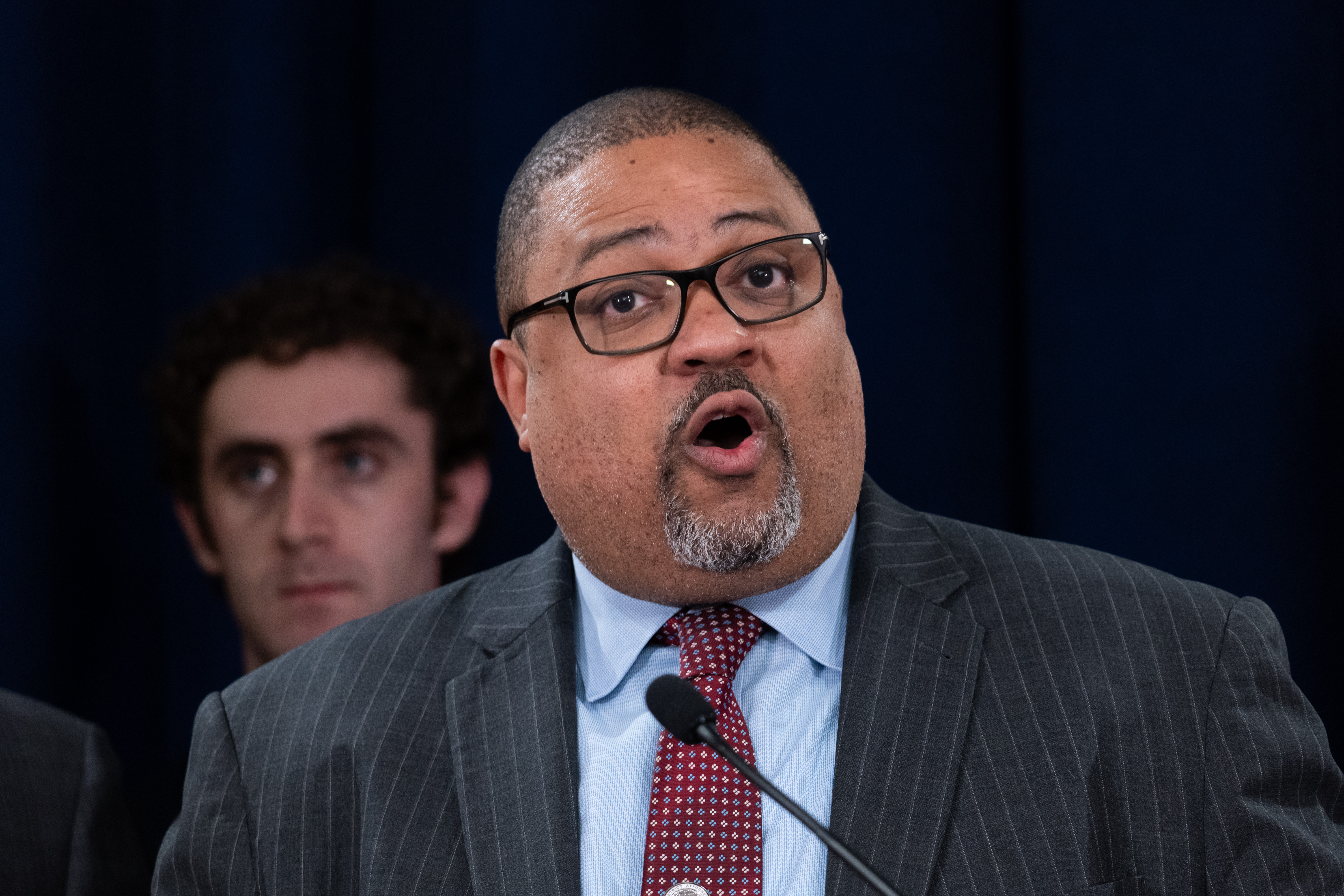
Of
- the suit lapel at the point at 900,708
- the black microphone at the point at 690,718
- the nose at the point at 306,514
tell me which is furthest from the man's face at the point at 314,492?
the black microphone at the point at 690,718

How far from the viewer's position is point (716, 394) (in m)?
1.12

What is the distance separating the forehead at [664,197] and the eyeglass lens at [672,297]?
0.09 feet

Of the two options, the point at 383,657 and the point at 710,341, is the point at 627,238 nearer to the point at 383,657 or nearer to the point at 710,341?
the point at 710,341

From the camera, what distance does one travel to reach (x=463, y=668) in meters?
1.27

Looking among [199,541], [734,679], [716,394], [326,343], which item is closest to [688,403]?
[716,394]

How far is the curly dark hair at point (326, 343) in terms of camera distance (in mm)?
1905

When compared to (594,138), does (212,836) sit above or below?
below

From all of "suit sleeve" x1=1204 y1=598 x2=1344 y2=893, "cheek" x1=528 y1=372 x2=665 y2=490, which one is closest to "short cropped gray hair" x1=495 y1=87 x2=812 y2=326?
"cheek" x1=528 y1=372 x2=665 y2=490

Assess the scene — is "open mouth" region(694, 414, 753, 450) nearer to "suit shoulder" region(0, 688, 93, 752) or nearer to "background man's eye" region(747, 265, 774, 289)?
"background man's eye" region(747, 265, 774, 289)

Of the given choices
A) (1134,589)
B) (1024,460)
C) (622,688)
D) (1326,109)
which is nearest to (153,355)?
(622,688)

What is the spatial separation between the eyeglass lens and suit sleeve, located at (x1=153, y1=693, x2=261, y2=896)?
0.52 metres

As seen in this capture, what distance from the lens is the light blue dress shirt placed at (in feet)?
3.61

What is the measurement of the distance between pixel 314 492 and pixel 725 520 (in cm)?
89

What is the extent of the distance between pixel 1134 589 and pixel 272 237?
138cm
